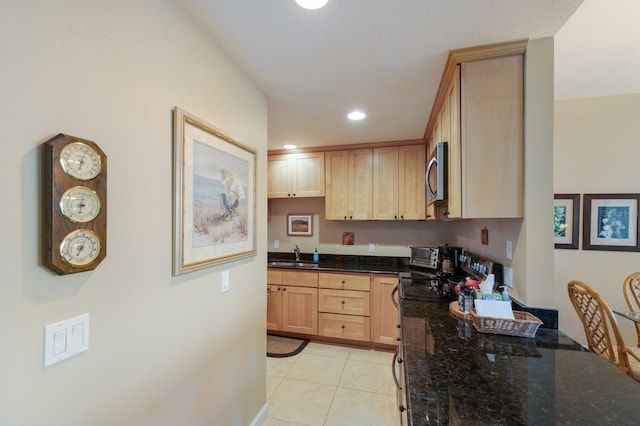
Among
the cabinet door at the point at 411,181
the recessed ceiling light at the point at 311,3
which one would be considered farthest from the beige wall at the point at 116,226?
the cabinet door at the point at 411,181

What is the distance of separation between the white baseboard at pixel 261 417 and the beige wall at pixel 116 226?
1.36 ft

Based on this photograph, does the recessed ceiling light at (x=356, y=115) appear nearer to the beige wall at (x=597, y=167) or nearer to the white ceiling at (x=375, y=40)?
the white ceiling at (x=375, y=40)

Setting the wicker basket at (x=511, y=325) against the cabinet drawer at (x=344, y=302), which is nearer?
the wicker basket at (x=511, y=325)

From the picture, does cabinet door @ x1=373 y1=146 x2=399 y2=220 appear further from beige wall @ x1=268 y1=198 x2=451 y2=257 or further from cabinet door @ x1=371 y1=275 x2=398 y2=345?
cabinet door @ x1=371 y1=275 x2=398 y2=345

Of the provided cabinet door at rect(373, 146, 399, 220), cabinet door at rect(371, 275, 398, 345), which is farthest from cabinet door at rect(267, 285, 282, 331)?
cabinet door at rect(373, 146, 399, 220)

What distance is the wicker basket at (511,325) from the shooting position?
1.27 meters

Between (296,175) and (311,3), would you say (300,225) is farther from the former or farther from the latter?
(311,3)

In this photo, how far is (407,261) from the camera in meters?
3.53

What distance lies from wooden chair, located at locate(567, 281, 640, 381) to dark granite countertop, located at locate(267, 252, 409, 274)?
1.54 metres

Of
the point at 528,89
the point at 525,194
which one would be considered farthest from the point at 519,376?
the point at 528,89

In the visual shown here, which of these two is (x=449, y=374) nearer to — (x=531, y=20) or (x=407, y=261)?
(x=531, y=20)

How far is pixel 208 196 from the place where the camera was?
1332 millimetres

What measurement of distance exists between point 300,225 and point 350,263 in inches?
36.6

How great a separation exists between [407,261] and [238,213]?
262cm
